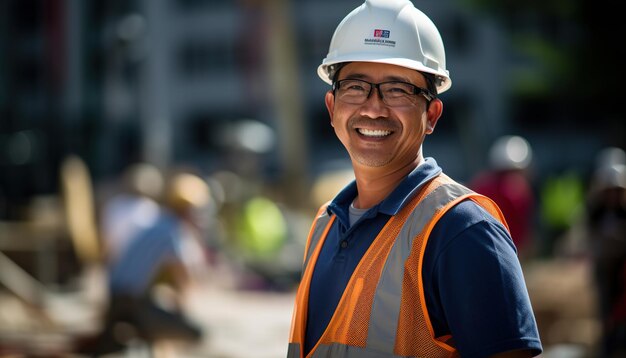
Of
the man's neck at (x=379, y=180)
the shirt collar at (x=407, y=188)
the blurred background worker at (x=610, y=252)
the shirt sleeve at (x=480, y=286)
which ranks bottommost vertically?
the shirt sleeve at (x=480, y=286)

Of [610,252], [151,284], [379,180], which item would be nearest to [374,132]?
[379,180]

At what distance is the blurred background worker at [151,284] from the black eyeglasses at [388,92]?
3.91 metres

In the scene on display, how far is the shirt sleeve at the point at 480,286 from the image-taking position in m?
2.09

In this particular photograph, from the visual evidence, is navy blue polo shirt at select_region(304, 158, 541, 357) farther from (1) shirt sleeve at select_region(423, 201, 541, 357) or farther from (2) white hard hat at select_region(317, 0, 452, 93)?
(2) white hard hat at select_region(317, 0, 452, 93)

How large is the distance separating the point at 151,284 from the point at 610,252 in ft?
10.4

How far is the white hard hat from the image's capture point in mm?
2479

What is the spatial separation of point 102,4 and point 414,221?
18.7 meters

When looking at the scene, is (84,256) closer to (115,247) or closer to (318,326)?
(115,247)

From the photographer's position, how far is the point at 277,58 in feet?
69.2

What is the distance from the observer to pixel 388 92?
2.48m

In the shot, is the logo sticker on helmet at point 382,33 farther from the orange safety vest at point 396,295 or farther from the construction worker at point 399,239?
the orange safety vest at point 396,295

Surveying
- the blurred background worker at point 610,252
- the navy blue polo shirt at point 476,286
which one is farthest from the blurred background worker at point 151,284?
the navy blue polo shirt at point 476,286

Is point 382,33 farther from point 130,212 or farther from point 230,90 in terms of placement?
point 230,90

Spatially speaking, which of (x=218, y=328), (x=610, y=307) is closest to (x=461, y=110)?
(x=218, y=328)
